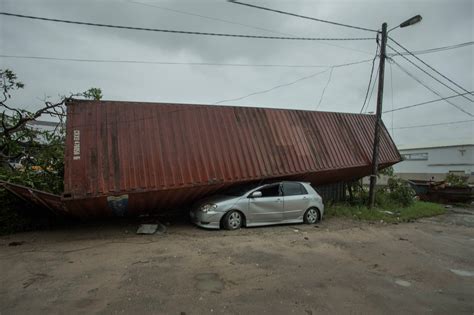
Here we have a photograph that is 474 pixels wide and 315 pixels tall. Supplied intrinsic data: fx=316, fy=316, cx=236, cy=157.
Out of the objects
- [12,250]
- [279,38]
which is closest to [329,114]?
[279,38]

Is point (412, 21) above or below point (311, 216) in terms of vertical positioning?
above

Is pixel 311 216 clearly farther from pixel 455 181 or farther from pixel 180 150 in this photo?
pixel 455 181

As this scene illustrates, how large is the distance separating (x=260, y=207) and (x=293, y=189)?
4.22 ft

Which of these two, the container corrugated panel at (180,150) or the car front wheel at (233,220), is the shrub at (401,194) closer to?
the container corrugated panel at (180,150)

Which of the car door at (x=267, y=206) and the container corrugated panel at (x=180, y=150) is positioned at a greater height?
the container corrugated panel at (x=180, y=150)

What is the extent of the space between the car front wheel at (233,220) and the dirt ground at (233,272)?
0.30 metres

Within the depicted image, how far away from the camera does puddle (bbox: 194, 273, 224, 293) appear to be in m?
4.73

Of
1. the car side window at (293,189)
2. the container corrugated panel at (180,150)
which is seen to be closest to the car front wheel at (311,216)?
the car side window at (293,189)

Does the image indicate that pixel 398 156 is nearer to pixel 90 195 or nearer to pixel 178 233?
pixel 178 233

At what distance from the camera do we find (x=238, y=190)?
30.1 ft

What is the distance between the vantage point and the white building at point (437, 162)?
31.0m

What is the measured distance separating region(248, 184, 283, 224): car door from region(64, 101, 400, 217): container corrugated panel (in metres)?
0.52

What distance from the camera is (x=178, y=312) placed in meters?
3.96

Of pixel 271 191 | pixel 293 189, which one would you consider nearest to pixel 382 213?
pixel 293 189
